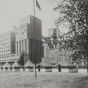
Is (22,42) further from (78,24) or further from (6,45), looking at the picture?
(78,24)

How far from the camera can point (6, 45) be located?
10519 cm

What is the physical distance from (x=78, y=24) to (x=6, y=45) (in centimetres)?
9523

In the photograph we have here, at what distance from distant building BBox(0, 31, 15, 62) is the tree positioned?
293ft

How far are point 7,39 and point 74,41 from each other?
93688mm

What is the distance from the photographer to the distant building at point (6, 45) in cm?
10282

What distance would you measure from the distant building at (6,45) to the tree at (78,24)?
89.4 meters

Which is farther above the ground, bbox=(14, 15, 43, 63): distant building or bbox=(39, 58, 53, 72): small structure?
bbox=(14, 15, 43, 63): distant building

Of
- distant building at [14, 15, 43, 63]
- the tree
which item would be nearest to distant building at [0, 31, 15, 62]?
distant building at [14, 15, 43, 63]

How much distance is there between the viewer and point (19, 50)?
10181 cm

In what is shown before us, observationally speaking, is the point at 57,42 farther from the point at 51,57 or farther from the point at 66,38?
the point at 51,57

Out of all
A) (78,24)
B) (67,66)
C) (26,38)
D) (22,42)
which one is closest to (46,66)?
(67,66)

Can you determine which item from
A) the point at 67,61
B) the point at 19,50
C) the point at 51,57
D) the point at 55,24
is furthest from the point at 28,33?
the point at 55,24

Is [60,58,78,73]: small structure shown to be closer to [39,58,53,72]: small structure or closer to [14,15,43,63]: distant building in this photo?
[39,58,53,72]: small structure

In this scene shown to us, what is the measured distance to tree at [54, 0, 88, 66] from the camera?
45.3 ft
